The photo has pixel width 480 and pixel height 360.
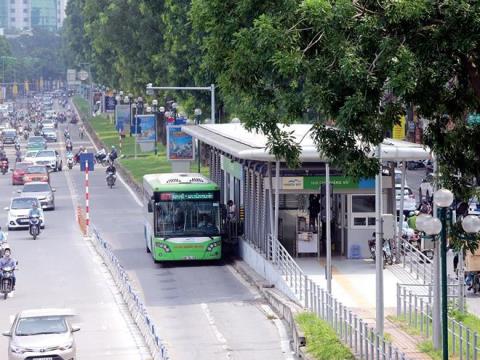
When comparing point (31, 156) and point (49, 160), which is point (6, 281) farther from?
point (31, 156)

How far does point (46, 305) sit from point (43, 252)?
1164cm

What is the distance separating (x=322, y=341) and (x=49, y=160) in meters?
58.8

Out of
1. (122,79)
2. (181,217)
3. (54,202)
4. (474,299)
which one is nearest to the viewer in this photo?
(474,299)

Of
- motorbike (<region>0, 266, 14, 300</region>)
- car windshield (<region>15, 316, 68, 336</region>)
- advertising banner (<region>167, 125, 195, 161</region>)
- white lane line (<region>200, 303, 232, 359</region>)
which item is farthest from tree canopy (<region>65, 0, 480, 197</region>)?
advertising banner (<region>167, 125, 195, 161</region>)

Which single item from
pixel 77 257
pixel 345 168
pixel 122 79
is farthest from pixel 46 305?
pixel 122 79

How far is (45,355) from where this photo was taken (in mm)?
25656

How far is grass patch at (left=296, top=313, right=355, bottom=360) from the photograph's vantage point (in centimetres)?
2483

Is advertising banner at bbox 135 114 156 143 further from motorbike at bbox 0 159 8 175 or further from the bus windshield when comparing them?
the bus windshield

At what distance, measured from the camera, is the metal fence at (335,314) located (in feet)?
76.1

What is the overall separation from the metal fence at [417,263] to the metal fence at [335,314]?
2741 mm

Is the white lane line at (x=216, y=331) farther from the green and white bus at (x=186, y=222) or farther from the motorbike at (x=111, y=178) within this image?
the motorbike at (x=111, y=178)

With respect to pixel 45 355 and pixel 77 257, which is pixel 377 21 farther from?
pixel 77 257

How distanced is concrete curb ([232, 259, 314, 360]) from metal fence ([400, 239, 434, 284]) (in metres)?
3.21

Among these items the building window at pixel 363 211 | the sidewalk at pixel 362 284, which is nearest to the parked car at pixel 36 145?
the building window at pixel 363 211
